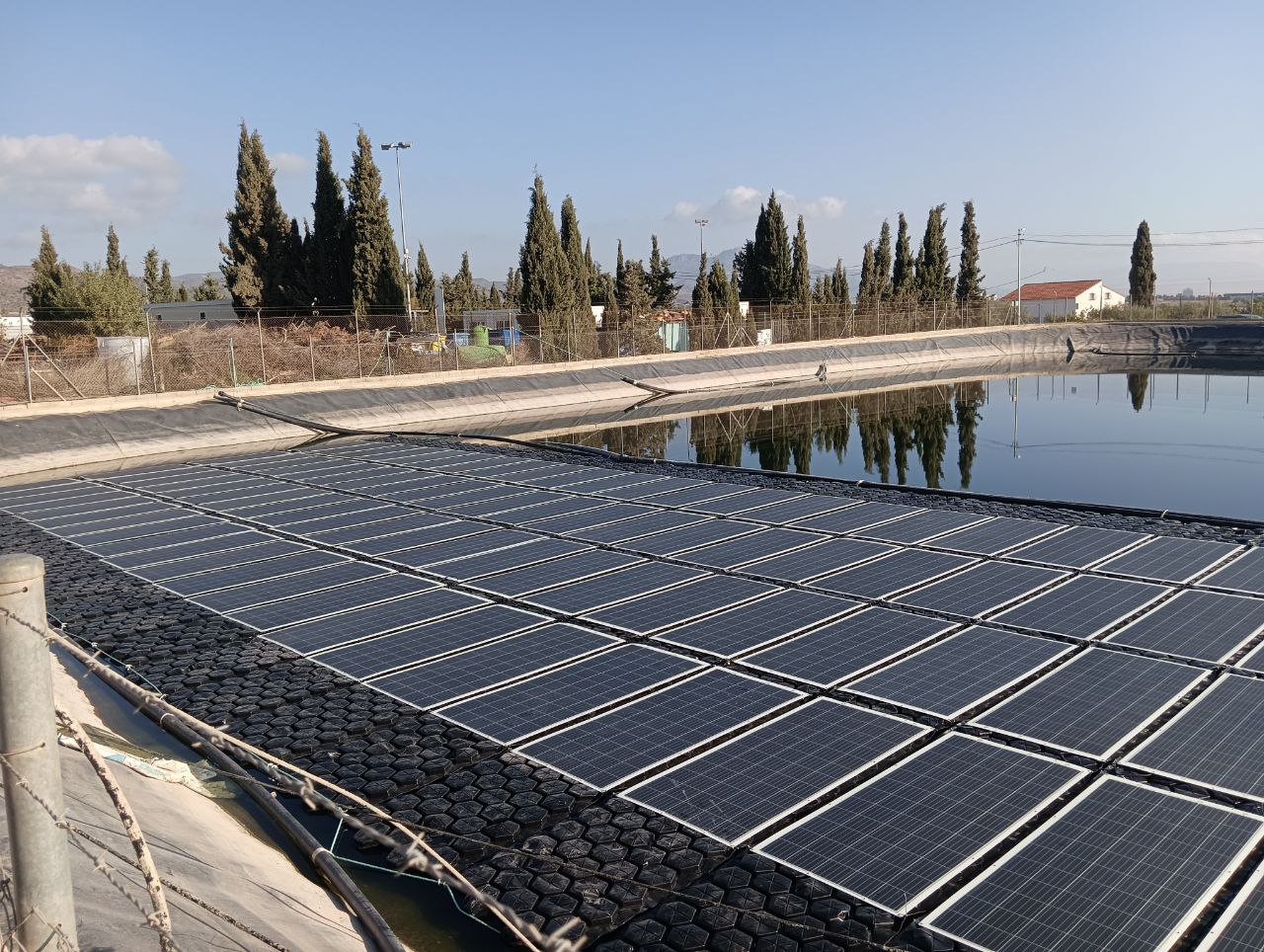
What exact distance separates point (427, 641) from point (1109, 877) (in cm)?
722

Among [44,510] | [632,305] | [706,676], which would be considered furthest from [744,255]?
[706,676]

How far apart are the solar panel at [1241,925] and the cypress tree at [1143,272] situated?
92552mm

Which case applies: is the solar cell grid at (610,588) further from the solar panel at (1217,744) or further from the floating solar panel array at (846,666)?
the solar panel at (1217,744)

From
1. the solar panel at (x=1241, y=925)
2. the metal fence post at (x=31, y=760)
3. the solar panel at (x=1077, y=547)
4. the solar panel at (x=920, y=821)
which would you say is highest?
the metal fence post at (x=31, y=760)

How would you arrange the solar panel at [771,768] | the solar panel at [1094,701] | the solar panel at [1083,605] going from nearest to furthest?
the solar panel at [771,768]
the solar panel at [1094,701]
the solar panel at [1083,605]

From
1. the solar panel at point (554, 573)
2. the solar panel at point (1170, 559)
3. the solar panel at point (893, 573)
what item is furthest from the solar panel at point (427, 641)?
the solar panel at point (1170, 559)

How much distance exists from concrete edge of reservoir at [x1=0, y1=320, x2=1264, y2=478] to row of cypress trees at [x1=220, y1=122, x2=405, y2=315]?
40.2ft

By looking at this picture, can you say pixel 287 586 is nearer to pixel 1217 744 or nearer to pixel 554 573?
pixel 554 573

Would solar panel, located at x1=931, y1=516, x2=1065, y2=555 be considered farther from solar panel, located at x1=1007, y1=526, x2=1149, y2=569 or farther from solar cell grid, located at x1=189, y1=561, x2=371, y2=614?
solar cell grid, located at x1=189, y1=561, x2=371, y2=614

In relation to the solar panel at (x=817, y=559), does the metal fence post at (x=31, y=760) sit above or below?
above

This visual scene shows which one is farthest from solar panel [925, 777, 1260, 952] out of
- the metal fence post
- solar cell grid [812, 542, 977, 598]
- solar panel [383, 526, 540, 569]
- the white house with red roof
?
the white house with red roof

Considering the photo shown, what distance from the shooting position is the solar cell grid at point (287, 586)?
12984mm

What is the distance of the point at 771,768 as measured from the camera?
8.02 meters

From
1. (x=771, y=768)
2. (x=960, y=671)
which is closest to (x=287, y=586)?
(x=771, y=768)
